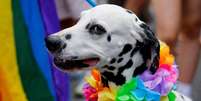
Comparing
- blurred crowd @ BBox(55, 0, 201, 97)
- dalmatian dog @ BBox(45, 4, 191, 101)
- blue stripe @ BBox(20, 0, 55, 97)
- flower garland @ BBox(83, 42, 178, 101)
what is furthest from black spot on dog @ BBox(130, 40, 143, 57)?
blurred crowd @ BBox(55, 0, 201, 97)

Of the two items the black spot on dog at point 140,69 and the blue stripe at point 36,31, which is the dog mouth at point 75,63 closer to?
the black spot on dog at point 140,69

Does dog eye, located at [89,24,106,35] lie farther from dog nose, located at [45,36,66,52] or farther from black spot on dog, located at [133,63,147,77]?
black spot on dog, located at [133,63,147,77]

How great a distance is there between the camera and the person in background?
14.0ft

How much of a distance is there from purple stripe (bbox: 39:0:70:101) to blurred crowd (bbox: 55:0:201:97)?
0.35 m

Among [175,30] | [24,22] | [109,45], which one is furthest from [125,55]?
[175,30]

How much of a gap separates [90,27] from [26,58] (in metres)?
1.02

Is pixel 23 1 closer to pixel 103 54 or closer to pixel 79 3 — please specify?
pixel 79 3

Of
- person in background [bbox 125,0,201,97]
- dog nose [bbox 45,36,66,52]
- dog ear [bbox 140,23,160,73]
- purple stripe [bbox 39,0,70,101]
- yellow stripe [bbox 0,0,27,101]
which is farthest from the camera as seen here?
person in background [bbox 125,0,201,97]

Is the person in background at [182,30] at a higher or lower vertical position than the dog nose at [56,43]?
lower

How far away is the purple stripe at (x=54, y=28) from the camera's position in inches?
149

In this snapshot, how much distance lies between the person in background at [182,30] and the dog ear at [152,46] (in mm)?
1238

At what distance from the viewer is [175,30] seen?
4266mm

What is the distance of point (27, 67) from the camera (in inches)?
151

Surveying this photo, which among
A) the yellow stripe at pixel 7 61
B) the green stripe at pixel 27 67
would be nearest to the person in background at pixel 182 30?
the green stripe at pixel 27 67
